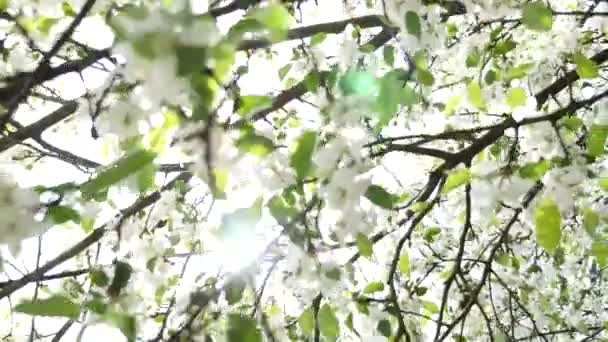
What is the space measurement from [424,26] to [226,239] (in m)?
0.69

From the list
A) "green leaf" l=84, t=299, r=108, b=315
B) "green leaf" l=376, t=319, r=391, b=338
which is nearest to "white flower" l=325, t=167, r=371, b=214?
"green leaf" l=84, t=299, r=108, b=315

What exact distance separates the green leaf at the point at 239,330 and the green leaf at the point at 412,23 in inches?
23.6

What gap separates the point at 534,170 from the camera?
1287mm

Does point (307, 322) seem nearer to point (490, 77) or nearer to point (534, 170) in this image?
point (534, 170)

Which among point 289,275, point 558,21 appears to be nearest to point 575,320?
point 558,21

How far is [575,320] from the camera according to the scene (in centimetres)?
287

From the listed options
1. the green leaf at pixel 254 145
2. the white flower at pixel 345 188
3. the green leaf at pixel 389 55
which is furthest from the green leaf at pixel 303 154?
the green leaf at pixel 389 55

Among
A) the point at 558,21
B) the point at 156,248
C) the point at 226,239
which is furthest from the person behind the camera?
the point at 558,21

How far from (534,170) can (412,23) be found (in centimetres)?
39

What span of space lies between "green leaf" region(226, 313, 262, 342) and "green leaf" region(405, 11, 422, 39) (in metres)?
0.60

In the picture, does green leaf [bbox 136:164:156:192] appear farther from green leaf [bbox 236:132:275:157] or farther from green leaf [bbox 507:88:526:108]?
green leaf [bbox 507:88:526:108]

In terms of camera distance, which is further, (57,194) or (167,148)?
(57,194)

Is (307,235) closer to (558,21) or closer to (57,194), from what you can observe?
(57,194)

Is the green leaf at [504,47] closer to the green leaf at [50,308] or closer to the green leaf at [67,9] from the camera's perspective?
the green leaf at [67,9]
